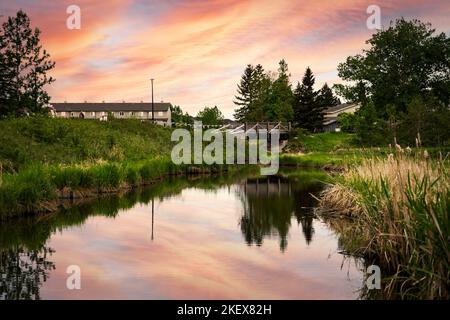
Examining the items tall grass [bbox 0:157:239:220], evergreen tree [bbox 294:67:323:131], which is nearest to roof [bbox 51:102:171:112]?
evergreen tree [bbox 294:67:323:131]

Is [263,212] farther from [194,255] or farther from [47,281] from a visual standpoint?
[47,281]

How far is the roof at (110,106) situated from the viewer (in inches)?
5133

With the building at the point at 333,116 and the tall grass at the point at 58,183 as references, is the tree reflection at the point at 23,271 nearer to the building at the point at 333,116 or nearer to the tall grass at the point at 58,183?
the tall grass at the point at 58,183

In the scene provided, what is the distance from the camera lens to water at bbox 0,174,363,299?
27.6 feet

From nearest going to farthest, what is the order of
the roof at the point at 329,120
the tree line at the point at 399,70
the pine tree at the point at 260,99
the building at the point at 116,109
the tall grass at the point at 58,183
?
the tall grass at the point at 58,183 < the tree line at the point at 399,70 < the pine tree at the point at 260,99 < the roof at the point at 329,120 < the building at the point at 116,109

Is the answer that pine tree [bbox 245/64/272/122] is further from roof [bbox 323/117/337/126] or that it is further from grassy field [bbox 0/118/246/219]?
grassy field [bbox 0/118/246/219]

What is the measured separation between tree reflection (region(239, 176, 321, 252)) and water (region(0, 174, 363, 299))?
0.16ft

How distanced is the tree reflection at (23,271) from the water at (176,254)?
2 cm

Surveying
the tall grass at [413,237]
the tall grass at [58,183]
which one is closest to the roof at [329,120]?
the tall grass at [58,183]

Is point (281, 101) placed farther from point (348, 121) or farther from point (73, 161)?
point (73, 161)

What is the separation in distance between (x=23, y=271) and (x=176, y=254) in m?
3.33

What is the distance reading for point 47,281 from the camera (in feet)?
29.0
